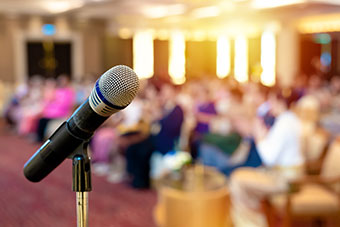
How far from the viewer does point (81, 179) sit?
3.15 feet

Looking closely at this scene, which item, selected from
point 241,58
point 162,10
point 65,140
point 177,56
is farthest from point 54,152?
point 177,56

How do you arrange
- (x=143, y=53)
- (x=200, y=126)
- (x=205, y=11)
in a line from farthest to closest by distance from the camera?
1. (x=143, y=53)
2. (x=205, y=11)
3. (x=200, y=126)

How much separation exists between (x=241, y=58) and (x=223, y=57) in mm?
813

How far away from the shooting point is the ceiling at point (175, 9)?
8.98m

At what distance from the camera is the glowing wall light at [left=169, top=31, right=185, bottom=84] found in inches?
529

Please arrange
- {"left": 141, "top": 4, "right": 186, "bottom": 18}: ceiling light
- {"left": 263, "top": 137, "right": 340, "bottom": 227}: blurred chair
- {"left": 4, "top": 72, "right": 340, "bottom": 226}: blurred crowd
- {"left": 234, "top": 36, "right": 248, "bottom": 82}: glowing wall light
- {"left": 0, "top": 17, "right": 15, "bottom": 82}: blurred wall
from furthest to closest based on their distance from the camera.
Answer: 1. {"left": 234, "top": 36, "right": 248, "bottom": 82}: glowing wall light
2. {"left": 0, "top": 17, "right": 15, "bottom": 82}: blurred wall
3. {"left": 141, "top": 4, "right": 186, "bottom": 18}: ceiling light
4. {"left": 4, "top": 72, "right": 340, "bottom": 226}: blurred crowd
5. {"left": 263, "top": 137, "right": 340, "bottom": 227}: blurred chair

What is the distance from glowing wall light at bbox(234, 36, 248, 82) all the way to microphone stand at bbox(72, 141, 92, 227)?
11.6 metres

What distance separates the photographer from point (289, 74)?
1107 cm

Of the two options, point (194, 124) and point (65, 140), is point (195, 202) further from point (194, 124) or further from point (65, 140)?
point (194, 124)

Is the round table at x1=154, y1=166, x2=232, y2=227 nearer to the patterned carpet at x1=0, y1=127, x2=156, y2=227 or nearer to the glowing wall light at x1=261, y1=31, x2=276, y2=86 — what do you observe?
the patterned carpet at x1=0, y1=127, x2=156, y2=227

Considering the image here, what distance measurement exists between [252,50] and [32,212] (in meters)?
9.47

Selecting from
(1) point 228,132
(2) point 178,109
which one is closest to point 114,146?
(2) point 178,109

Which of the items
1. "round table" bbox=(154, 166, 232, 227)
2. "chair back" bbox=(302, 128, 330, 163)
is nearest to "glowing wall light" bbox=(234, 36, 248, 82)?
"chair back" bbox=(302, 128, 330, 163)

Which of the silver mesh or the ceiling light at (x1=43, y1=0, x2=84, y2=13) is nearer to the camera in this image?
the silver mesh
